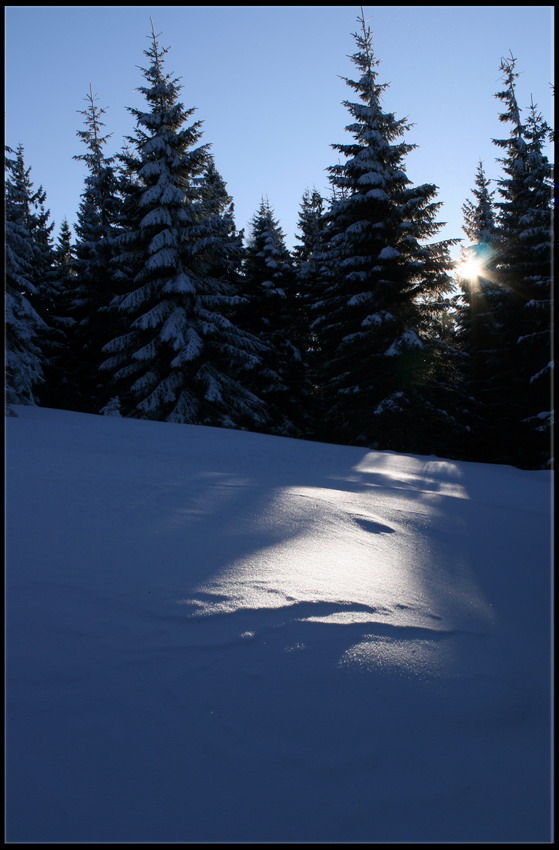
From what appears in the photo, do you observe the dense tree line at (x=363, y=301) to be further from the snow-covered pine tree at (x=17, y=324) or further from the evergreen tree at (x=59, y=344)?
the evergreen tree at (x=59, y=344)

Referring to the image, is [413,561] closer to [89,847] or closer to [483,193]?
[89,847]

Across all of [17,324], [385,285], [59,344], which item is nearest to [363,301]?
[385,285]

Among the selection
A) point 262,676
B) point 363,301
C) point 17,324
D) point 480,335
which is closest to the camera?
point 262,676

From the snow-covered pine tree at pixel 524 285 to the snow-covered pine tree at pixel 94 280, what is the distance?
15.0m

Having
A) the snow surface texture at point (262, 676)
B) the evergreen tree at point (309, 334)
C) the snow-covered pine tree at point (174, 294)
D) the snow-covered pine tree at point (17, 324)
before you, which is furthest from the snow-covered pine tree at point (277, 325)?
the snow surface texture at point (262, 676)

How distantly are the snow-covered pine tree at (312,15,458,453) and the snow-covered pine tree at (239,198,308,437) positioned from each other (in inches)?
190

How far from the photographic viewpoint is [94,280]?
23406mm

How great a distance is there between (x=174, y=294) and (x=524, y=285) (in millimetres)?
12098

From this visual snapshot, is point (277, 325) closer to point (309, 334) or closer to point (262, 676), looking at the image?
point (309, 334)

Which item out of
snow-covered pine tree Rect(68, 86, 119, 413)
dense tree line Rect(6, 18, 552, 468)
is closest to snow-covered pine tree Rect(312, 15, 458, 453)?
dense tree line Rect(6, 18, 552, 468)

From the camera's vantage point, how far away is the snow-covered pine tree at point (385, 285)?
1802 centimetres

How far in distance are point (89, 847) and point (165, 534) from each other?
2690 mm

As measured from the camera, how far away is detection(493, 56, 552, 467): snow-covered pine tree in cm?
1802

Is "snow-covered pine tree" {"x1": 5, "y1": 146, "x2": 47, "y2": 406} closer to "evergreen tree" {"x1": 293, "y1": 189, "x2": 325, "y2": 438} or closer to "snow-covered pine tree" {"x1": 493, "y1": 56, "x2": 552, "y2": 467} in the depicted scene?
"evergreen tree" {"x1": 293, "y1": 189, "x2": 325, "y2": 438}
